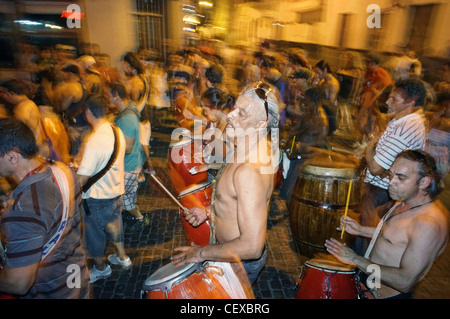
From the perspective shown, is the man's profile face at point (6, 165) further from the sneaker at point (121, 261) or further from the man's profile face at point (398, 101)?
the man's profile face at point (398, 101)

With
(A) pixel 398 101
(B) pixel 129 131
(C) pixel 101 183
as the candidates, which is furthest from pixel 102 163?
(A) pixel 398 101

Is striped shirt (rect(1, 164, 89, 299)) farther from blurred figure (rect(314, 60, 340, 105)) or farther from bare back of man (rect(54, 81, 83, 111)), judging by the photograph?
blurred figure (rect(314, 60, 340, 105))

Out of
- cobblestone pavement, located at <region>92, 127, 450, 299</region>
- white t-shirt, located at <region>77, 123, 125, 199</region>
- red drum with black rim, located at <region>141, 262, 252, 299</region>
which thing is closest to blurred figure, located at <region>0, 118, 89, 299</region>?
red drum with black rim, located at <region>141, 262, 252, 299</region>

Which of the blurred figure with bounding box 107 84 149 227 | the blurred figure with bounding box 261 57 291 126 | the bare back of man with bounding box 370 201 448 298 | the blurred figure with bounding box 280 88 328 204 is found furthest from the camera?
the blurred figure with bounding box 261 57 291 126

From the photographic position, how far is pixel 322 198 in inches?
132

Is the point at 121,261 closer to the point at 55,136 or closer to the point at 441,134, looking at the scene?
the point at 55,136

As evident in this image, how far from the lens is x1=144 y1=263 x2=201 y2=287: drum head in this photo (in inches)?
79.7

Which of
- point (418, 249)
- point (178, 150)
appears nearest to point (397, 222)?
point (418, 249)

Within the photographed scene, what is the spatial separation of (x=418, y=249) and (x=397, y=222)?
0.28m

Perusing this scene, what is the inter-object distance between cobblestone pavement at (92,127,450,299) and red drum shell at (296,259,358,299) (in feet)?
4.26

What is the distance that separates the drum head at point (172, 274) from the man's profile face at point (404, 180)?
165 centimetres

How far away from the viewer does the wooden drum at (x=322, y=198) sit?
3.29 m

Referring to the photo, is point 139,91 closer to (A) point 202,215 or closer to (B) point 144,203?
(B) point 144,203

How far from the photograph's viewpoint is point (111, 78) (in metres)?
7.66
